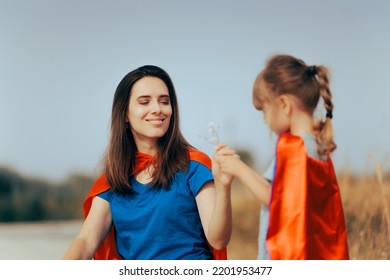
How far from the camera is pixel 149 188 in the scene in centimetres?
283

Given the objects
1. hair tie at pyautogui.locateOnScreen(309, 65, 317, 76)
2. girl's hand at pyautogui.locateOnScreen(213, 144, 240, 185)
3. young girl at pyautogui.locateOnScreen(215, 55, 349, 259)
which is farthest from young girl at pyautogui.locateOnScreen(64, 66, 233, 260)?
hair tie at pyautogui.locateOnScreen(309, 65, 317, 76)

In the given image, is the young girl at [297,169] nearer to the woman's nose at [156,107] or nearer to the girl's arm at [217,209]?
the girl's arm at [217,209]

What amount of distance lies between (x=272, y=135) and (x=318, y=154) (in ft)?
0.90

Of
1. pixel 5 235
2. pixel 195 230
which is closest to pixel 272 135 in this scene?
pixel 195 230

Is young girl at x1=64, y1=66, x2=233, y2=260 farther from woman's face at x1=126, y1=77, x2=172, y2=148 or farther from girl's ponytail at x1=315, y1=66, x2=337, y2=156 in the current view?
girl's ponytail at x1=315, y1=66, x2=337, y2=156

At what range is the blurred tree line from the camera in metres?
3.78

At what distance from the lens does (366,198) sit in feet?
11.8

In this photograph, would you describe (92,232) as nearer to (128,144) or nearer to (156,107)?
(128,144)

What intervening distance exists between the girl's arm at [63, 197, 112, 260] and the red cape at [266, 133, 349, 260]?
0.73 metres

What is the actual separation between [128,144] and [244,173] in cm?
66

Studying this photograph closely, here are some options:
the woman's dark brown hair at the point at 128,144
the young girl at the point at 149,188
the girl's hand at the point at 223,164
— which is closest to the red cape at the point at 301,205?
the girl's hand at the point at 223,164

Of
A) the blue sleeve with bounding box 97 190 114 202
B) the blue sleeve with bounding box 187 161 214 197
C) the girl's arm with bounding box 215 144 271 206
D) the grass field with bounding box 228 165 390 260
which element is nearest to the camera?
the girl's arm with bounding box 215 144 271 206

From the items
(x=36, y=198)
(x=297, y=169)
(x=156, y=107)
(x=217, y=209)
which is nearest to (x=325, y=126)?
(x=297, y=169)

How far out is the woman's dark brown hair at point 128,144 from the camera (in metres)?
2.85
